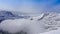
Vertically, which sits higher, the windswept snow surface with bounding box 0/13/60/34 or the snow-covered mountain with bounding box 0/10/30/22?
the snow-covered mountain with bounding box 0/10/30/22

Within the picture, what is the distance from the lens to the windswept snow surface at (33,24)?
115 cm

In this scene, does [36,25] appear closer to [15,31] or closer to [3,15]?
[15,31]

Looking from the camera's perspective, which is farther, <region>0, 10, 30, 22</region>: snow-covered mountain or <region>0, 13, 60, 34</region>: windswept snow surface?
<region>0, 10, 30, 22</region>: snow-covered mountain

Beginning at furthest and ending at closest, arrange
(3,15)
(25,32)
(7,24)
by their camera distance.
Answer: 1. (3,15)
2. (7,24)
3. (25,32)

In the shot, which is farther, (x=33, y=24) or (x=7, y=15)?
(x=7, y=15)

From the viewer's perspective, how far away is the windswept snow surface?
1146 millimetres

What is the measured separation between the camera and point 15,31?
117 cm

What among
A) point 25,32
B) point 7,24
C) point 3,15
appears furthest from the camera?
point 3,15

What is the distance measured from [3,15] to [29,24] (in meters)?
0.42

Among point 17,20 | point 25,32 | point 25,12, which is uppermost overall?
point 25,12

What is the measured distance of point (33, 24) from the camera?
1190 millimetres

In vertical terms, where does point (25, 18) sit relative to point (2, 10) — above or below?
below

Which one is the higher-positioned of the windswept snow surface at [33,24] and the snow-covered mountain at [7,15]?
the snow-covered mountain at [7,15]

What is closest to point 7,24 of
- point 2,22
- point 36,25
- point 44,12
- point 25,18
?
point 2,22
